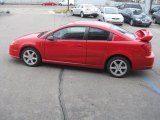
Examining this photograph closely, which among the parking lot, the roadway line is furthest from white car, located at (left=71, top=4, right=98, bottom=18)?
the roadway line

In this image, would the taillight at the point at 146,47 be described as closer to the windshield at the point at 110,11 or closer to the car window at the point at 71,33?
the car window at the point at 71,33

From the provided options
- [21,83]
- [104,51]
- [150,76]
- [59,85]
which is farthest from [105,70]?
[21,83]

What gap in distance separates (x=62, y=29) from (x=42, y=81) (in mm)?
1846

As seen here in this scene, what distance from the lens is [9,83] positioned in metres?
7.02

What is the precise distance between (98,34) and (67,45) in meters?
0.96

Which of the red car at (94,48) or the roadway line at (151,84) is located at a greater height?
the red car at (94,48)

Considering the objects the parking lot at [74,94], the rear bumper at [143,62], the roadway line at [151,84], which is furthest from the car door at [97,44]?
the roadway line at [151,84]

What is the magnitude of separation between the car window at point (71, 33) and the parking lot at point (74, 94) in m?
1.00

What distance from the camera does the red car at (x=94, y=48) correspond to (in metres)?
7.82

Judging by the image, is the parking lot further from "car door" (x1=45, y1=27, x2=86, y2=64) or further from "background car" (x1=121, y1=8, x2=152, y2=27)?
"background car" (x1=121, y1=8, x2=152, y2=27)

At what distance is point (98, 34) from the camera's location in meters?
8.01

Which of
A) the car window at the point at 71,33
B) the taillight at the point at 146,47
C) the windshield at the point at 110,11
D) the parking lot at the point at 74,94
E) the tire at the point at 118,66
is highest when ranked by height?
the car window at the point at 71,33

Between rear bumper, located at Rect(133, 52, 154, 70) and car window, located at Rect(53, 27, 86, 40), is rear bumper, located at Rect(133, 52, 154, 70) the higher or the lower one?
the lower one

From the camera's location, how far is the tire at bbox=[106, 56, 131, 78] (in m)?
7.90
